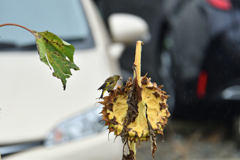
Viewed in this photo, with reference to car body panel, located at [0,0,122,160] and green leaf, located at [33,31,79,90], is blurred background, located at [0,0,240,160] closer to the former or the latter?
car body panel, located at [0,0,122,160]

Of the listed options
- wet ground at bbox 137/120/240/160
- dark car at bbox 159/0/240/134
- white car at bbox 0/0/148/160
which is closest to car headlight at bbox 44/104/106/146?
white car at bbox 0/0/148/160

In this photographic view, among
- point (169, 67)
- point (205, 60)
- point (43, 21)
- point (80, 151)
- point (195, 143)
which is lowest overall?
point (80, 151)

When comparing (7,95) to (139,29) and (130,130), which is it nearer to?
(139,29)

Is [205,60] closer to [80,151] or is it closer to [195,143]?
[195,143]

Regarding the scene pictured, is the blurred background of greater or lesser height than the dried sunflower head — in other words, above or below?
above

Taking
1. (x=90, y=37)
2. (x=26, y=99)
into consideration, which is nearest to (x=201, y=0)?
(x=90, y=37)

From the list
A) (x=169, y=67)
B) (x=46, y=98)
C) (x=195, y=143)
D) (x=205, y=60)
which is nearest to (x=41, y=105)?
(x=46, y=98)
